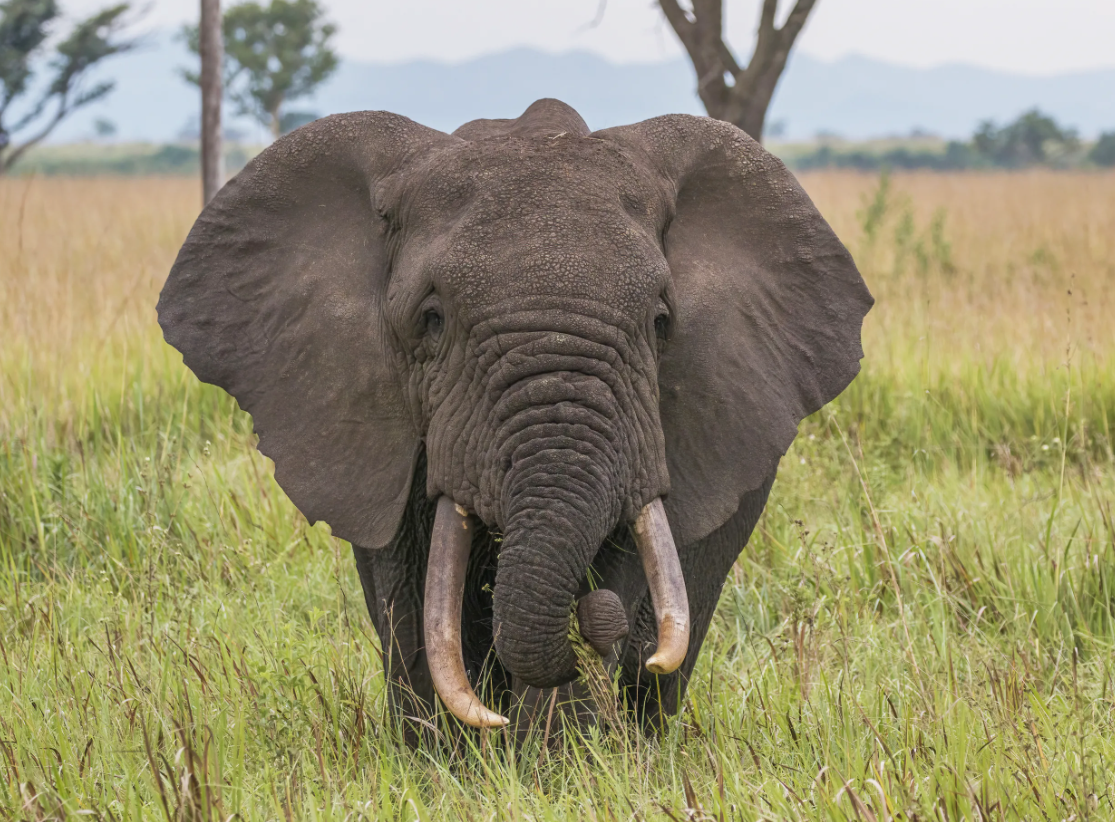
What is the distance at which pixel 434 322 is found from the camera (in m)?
2.94

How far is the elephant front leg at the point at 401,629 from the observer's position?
3283 millimetres

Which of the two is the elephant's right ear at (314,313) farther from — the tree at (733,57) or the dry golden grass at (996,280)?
the tree at (733,57)

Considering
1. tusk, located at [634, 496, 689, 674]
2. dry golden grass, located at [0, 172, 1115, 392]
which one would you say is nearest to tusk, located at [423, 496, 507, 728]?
tusk, located at [634, 496, 689, 674]

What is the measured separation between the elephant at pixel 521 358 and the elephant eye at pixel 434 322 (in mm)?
10

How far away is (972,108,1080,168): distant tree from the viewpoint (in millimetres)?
60156

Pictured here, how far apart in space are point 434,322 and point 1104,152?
197 feet

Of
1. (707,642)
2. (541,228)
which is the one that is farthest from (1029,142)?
(541,228)

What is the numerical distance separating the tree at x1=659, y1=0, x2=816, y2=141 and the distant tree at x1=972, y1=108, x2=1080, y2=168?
55880mm

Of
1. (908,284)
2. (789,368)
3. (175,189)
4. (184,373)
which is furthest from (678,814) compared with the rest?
(175,189)

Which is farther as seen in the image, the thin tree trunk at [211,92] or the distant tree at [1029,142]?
the distant tree at [1029,142]

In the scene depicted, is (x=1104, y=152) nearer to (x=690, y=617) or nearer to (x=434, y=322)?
(x=690, y=617)

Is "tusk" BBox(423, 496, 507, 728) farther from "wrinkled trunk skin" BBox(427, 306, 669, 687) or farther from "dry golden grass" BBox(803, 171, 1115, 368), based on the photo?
"dry golden grass" BBox(803, 171, 1115, 368)

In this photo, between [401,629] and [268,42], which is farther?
[268,42]

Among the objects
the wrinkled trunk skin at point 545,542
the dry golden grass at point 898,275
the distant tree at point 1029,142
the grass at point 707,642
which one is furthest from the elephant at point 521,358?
the distant tree at point 1029,142
